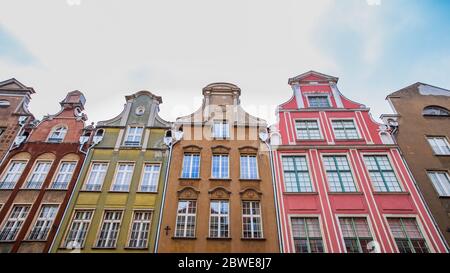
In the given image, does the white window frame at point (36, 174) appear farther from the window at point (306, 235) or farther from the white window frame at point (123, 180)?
the window at point (306, 235)

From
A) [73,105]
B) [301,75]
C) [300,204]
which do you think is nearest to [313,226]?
[300,204]

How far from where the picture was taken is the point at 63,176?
1402 cm

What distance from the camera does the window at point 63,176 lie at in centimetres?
1359

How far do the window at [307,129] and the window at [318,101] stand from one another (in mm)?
1605

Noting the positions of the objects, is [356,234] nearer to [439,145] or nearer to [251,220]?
[251,220]

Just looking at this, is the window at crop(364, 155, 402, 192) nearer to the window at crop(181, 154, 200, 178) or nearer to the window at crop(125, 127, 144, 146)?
the window at crop(181, 154, 200, 178)

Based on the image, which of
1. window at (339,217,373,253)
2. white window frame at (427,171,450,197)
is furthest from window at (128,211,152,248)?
white window frame at (427,171,450,197)

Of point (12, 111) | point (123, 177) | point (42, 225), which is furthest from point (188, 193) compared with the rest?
point (12, 111)

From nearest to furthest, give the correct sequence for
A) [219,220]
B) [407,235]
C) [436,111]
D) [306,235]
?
1. [407,235]
2. [306,235]
3. [219,220]
4. [436,111]

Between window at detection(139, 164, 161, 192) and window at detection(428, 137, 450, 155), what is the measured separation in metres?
16.3

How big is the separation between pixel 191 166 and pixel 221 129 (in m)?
3.32

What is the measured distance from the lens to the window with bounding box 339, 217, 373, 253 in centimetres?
1150

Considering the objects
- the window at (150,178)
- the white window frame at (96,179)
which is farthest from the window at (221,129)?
the white window frame at (96,179)

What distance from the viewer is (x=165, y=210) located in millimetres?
12750
